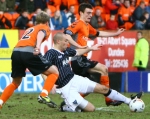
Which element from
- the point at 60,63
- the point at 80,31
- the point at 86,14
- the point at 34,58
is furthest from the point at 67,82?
the point at 86,14

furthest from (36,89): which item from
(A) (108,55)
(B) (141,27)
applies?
(B) (141,27)

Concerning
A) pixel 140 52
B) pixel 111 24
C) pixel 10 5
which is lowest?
pixel 140 52

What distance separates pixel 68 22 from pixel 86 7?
892 centimetres

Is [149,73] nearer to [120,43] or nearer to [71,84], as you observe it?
[120,43]

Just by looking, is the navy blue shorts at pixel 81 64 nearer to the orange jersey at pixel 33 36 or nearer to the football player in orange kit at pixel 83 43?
the football player in orange kit at pixel 83 43

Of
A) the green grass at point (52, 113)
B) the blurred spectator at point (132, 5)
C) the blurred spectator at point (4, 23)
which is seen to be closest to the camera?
the green grass at point (52, 113)

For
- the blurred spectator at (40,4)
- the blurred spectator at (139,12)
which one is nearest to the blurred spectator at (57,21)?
the blurred spectator at (40,4)

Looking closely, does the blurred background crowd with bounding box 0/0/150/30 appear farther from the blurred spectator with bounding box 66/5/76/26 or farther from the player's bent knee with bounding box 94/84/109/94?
the player's bent knee with bounding box 94/84/109/94

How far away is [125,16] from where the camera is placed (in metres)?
24.0

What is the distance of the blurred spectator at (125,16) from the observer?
926 inches

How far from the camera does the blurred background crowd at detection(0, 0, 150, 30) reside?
2159 cm

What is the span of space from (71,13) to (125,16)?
8.39 feet

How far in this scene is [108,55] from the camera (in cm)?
2081

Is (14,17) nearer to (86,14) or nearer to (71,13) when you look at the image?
(71,13)
